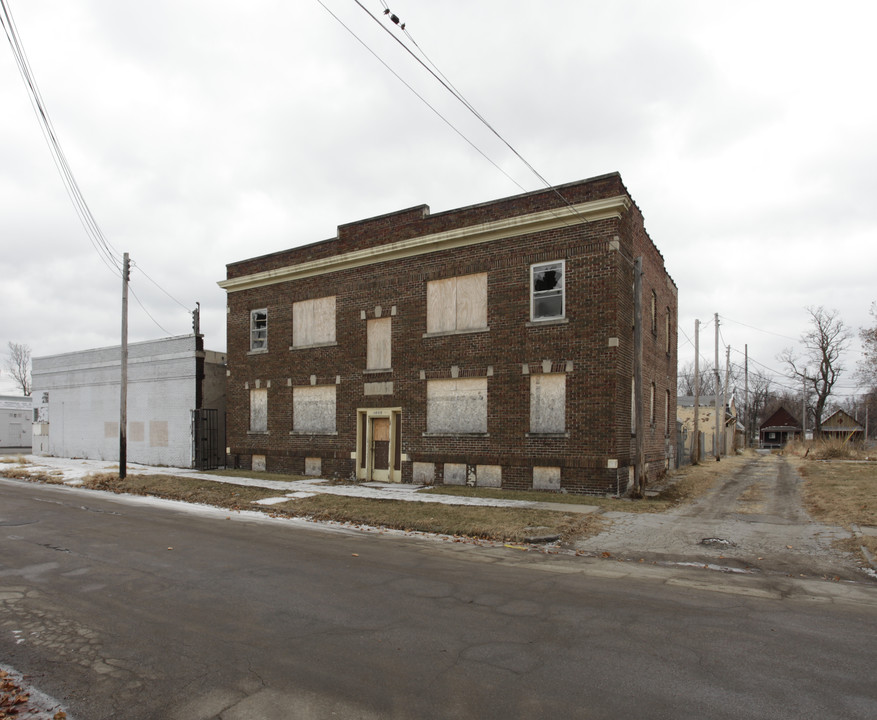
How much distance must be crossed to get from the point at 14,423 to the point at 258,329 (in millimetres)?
39855

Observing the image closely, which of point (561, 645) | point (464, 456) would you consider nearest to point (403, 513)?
point (464, 456)

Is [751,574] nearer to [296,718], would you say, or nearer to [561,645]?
[561,645]

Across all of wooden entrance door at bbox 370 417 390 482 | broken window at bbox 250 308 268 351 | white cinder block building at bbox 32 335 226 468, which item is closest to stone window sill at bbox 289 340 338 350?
broken window at bbox 250 308 268 351

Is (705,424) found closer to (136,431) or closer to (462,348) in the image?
(462,348)

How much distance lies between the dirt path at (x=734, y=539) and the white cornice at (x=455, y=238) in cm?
810

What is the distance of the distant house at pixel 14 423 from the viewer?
49531 mm

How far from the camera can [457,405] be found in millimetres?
18234

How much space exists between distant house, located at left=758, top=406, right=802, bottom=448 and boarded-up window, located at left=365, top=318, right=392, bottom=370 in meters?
78.2

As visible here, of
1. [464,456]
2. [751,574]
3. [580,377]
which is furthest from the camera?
[464,456]

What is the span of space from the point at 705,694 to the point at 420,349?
1524 cm

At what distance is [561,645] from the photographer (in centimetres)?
515

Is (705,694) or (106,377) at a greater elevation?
(106,377)

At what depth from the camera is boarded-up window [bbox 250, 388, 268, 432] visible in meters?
23.2

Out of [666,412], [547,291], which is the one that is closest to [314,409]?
[547,291]
